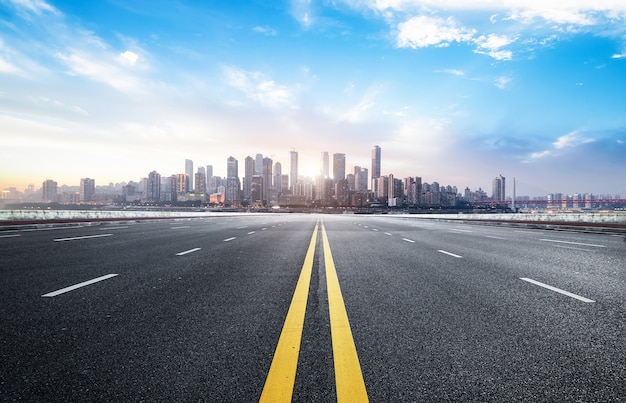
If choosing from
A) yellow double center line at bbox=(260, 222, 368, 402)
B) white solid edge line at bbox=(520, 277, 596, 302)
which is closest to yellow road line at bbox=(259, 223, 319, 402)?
yellow double center line at bbox=(260, 222, 368, 402)

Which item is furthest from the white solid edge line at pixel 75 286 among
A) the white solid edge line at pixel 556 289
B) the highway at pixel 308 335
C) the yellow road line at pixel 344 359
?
the white solid edge line at pixel 556 289

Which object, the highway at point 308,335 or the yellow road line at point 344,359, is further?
the highway at point 308,335

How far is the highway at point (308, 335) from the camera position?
99.7 inches

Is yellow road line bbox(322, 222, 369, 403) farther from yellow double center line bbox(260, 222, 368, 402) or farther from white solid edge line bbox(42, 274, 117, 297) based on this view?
white solid edge line bbox(42, 274, 117, 297)

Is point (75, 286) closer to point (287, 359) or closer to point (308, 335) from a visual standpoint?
point (308, 335)

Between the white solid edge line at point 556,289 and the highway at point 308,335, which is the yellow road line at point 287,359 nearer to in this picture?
the highway at point 308,335

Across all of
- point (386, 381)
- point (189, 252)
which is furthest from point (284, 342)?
point (189, 252)

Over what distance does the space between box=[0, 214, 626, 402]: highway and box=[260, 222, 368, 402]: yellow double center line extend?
15mm

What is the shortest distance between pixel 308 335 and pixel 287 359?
0.64 metres

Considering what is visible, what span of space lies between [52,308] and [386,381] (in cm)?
414

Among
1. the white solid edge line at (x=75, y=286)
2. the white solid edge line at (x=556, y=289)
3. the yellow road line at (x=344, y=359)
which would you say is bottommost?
the white solid edge line at (x=556, y=289)

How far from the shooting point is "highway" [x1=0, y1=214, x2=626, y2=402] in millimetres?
2533

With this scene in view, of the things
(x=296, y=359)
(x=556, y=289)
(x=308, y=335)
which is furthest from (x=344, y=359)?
(x=556, y=289)

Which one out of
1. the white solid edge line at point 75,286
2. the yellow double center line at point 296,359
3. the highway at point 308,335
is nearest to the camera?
the yellow double center line at point 296,359
